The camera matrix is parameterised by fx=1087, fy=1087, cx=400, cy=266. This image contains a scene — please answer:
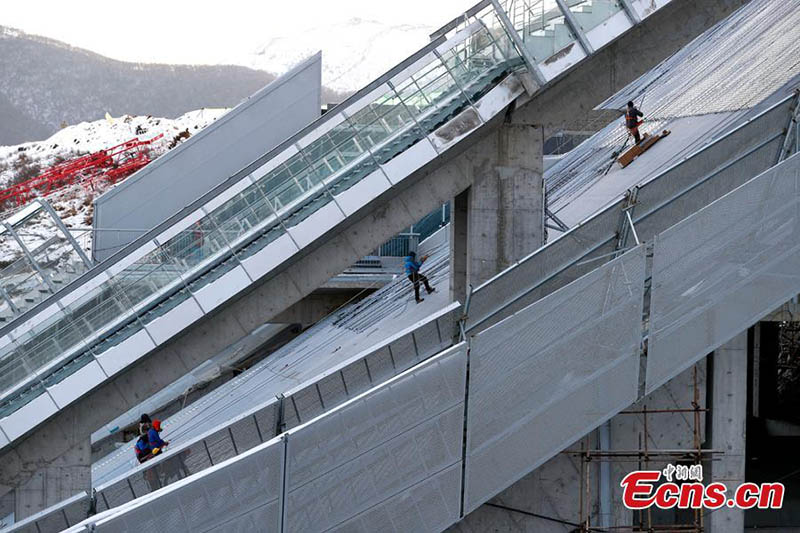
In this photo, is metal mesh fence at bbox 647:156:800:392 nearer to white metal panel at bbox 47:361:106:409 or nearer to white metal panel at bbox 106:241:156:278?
white metal panel at bbox 106:241:156:278

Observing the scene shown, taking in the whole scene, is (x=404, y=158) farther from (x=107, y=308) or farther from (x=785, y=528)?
(x=785, y=528)

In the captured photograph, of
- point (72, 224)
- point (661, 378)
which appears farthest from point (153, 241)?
point (72, 224)

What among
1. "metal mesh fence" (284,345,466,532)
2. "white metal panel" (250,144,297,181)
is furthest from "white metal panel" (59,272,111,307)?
"metal mesh fence" (284,345,466,532)

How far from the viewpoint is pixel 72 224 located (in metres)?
35.9

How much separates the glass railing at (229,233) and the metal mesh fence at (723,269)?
489 cm

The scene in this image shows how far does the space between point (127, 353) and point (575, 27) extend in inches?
297

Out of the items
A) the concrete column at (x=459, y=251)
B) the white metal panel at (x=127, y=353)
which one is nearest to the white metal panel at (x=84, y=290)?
the white metal panel at (x=127, y=353)

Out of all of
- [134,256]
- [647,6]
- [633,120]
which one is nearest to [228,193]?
[134,256]

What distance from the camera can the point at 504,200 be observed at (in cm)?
1582

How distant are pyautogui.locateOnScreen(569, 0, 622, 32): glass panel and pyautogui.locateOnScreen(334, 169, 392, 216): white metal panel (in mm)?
3451

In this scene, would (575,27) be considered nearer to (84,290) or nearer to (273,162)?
(273,162)

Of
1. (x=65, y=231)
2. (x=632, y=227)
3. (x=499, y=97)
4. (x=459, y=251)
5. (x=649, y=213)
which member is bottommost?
(x=459, y=251)

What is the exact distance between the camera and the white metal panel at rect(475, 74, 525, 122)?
1500cm

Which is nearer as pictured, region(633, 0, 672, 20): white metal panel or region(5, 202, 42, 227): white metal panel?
region(633, 0, 672, 20): white metal panel
